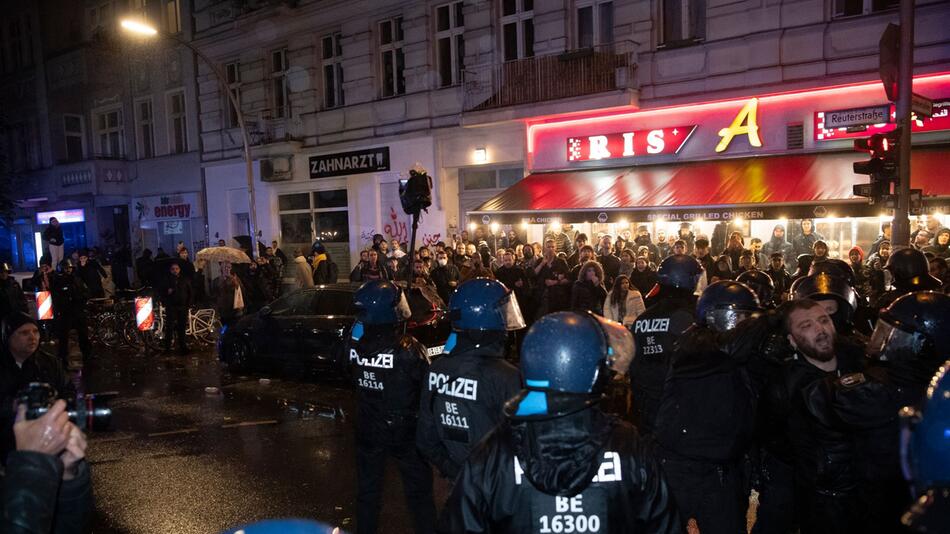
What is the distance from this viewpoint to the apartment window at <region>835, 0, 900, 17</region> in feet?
41.8

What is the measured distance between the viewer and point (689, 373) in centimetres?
356

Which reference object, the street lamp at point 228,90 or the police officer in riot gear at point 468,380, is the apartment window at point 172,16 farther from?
the police officer in riot gear at point 468,380

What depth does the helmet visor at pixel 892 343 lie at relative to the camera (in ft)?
10.1

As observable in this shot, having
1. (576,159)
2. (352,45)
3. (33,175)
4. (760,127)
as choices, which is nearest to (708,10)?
(760,127)

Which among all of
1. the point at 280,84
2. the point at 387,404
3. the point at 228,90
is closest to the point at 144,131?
the point at 280,84

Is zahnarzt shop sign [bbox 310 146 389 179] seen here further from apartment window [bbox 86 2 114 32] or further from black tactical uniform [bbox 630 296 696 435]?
black tactical uniform [bbox 630 296 696 435]

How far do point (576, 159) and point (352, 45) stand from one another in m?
7.99

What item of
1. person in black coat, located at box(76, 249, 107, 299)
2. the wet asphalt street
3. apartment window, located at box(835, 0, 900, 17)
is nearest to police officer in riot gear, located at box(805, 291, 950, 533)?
the wet asphalt street

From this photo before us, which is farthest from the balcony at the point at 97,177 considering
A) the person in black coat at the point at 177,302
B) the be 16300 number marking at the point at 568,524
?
the be 16300 number marking at the point at 568,524

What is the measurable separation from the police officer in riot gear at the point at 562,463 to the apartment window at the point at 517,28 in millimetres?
15606

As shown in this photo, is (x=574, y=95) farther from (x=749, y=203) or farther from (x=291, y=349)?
(x=291, y=349)

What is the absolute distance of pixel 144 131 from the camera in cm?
2719

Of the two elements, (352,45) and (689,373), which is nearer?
(689,373)

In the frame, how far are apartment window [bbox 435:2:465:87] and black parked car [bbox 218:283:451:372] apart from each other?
938cm
